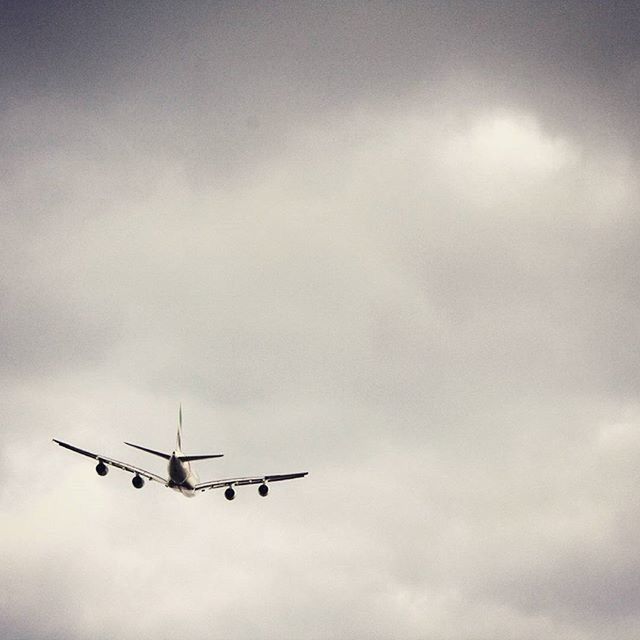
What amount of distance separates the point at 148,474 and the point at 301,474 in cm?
2566

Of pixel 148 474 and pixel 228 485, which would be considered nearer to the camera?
pixel 148 474

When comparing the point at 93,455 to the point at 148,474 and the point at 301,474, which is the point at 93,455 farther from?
the point at 301,474

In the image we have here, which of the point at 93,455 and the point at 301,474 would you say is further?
the point at 301,474

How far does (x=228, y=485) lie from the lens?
161875 mm

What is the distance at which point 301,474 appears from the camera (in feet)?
508

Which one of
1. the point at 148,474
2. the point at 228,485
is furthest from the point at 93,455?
the point at 228,485

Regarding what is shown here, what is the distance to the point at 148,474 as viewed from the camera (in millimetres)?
149625

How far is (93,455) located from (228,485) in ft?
91.6

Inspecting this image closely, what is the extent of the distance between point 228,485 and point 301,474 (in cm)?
1523

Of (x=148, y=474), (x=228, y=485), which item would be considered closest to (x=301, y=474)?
(x=228, y=485)

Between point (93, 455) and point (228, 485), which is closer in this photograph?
point (93, 455)

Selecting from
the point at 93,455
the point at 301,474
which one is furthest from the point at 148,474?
the point at 301,474

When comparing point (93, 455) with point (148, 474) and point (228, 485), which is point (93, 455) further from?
point (228, 485)
